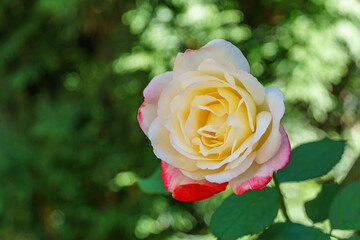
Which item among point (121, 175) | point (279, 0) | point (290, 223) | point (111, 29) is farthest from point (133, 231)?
point (290, 223)

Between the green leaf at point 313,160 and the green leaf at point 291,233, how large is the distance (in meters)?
0.06

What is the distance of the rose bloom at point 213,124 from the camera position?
0.28 meters

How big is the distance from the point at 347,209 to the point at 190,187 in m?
0.15

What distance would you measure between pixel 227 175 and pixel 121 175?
4.02 ft

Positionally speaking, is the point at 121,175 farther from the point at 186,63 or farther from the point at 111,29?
the point at 186,63

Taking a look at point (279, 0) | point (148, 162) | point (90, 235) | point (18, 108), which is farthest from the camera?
point (18, 108)

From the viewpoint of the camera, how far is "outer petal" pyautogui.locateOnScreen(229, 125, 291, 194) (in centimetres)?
27

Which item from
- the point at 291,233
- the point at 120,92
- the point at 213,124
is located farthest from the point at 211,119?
the point at 120,92

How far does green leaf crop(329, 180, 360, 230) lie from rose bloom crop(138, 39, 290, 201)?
118mm

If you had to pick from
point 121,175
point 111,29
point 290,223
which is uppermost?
point 290,223

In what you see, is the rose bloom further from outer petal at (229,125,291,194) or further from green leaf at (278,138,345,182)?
green leaf at (278,138,345,182)

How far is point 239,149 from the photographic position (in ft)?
0.93

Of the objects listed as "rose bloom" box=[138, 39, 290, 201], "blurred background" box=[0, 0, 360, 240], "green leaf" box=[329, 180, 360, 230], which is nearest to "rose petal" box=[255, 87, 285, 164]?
"rose bloom" box=[138, 39, 290, 201]

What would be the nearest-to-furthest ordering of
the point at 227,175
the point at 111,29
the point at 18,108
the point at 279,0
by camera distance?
the point at 227,175 < the point at 279,0 < the point at 111,29 < the point at 18,108
